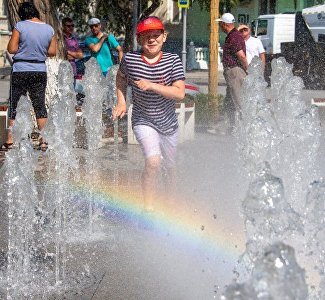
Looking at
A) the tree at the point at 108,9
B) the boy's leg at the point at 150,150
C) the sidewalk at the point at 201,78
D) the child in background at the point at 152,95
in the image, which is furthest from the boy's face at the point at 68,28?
the tree at the point at 108,9

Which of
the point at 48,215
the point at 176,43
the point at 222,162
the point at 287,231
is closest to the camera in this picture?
→ the point at 287,231

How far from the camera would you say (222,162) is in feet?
31.8

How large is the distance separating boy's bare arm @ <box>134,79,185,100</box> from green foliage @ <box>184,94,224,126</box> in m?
6.72

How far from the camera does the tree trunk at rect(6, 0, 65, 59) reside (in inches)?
454

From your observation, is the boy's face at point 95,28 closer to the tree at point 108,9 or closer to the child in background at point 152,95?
the child in background at point 152,95

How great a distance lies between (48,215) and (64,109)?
1.25m

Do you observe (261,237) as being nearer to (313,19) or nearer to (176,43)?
(313,19)

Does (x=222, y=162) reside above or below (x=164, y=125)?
below

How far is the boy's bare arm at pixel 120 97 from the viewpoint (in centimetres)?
633

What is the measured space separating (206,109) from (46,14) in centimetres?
298

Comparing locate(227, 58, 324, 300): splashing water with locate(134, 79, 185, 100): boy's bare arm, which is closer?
locate(227, 58, 324, 300): splashing water

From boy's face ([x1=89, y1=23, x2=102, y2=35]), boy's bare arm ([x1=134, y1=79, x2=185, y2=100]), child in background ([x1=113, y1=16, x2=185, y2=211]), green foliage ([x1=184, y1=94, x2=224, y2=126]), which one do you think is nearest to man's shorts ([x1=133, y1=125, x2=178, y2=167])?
child in background ([x1=113, y1=16, x2=185, y2=211])

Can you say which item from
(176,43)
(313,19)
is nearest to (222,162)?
(313,19)

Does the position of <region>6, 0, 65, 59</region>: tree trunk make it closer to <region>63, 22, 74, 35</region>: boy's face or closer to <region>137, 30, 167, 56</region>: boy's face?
<region>63, 22, 74, 35</region>: boy's face
